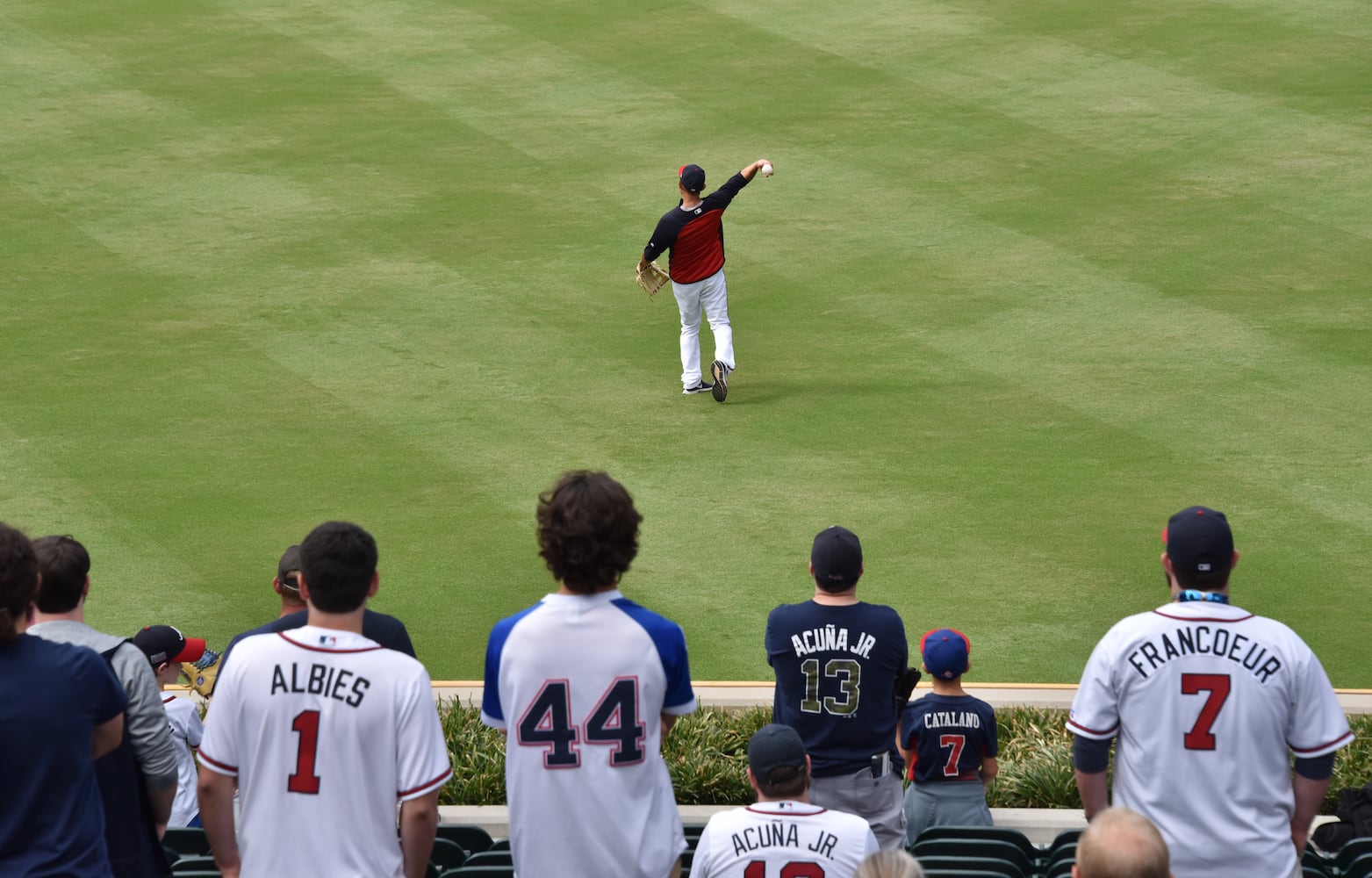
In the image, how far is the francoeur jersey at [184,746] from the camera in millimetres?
7594

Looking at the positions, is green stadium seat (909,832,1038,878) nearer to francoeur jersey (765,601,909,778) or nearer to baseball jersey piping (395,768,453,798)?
francoeur jersey (765,601,909,778)

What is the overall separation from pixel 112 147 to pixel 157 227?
3142 millimetres

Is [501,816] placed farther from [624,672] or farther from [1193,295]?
[1193,295]

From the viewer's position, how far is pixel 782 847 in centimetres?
509

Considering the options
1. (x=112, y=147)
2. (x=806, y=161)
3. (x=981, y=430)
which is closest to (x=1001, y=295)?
(x=981, y=430)

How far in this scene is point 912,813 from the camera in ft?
23.9

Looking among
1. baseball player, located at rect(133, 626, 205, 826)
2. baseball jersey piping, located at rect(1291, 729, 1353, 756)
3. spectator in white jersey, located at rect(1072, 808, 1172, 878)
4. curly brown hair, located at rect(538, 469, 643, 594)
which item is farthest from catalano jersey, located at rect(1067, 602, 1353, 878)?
baseball player, located at rect(133, 626, 205, 826)

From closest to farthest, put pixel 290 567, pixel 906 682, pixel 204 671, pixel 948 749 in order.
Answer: pixel 290 567 → pixel 906 682 → pixel 948 749 → pixel 204 671

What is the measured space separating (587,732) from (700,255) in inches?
381

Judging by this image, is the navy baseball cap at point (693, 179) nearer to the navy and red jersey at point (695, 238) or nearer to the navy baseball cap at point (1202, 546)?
the navy and red jersey at point (695, 238)

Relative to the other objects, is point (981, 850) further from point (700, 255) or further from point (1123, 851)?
point (700, 255)

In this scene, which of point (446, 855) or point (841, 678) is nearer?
point (446, 855)

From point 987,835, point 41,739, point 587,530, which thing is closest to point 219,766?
point 41,739

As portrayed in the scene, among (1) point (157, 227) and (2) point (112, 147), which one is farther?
(2) point (112, 147)
